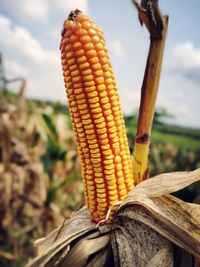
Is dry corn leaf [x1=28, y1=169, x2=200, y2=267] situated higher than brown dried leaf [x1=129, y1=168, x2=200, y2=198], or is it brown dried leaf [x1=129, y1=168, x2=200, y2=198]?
brown dried leaf [x1=129, y1=168, x2=200, y2=198]

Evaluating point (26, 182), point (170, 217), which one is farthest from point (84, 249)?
point (26, 182)

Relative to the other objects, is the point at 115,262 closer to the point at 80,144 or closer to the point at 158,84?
the point at 80,144

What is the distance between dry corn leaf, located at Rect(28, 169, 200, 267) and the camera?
176 cm

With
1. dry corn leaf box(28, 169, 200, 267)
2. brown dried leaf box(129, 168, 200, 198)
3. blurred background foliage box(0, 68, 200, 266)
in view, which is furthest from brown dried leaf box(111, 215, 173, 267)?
blurred background foliage box(0, 68, 200, 266)

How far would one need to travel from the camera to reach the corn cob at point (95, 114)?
1752 millimetres

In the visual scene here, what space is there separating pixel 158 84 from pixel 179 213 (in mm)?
649

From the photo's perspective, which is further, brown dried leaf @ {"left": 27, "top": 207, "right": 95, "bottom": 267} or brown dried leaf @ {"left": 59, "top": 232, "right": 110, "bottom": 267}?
brown dried leaf @ {"left": 27, "top": 207, "right": 95, "bottom": 267}

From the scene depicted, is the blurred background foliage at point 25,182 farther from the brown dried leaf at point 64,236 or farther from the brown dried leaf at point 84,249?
the brown dried leaf at point 84,249

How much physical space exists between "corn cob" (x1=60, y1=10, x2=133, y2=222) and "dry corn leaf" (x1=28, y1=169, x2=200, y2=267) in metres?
0.11

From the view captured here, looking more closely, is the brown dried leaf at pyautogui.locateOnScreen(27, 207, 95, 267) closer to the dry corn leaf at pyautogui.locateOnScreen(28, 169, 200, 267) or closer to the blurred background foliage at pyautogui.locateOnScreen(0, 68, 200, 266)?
the dry corn leaf at pyautogui.locateOnScreen(28, 169, 200, 267)

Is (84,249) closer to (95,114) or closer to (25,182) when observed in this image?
(95,114)

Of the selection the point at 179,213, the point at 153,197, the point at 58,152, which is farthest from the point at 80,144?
the point at 58,152

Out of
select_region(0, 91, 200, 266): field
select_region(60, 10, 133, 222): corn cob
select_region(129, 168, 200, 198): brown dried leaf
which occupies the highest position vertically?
select_region(60, 10, 133, 222): corn cob

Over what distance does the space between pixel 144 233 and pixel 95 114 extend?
25.3 inches
